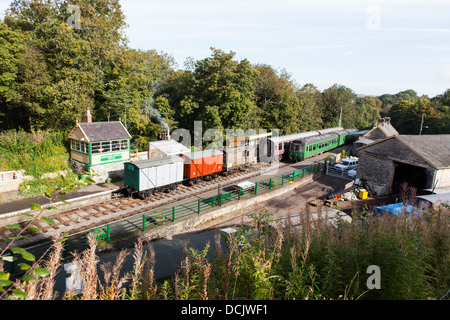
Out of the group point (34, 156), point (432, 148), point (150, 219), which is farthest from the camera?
point (432, 148)

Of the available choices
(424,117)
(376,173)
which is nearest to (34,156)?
(376,173)

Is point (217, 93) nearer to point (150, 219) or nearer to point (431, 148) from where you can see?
point (150, 219)

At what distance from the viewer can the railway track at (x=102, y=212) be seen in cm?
1384

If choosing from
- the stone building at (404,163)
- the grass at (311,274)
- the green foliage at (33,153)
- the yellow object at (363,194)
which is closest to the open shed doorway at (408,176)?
the stone building at (404,163)

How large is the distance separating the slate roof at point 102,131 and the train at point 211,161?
12.5 ft

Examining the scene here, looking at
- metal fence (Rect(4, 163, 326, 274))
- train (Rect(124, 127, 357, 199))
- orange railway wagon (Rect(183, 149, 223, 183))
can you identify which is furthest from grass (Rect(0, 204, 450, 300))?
orange railway wagon (Rect(183, 149, 223, 183))

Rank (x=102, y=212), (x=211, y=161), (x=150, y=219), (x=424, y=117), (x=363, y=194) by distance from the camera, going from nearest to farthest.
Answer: (x=150, y=219), (x=102, y=212), (x=363, y=194), (x=211, y=161), (x=424, y=117)

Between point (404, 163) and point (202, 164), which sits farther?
point (202, 164)

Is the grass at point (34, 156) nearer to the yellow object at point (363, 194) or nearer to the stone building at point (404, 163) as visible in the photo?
the yellow object at point (363, 194)

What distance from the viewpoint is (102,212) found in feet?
52.2

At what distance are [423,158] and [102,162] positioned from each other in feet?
77.2

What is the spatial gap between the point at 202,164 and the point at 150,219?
24.7 feet

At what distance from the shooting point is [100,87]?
24.8 m
